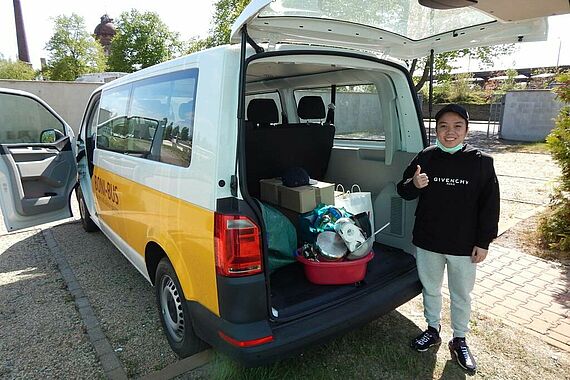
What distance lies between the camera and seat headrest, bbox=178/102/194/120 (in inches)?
90.5

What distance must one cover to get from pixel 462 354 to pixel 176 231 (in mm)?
2101

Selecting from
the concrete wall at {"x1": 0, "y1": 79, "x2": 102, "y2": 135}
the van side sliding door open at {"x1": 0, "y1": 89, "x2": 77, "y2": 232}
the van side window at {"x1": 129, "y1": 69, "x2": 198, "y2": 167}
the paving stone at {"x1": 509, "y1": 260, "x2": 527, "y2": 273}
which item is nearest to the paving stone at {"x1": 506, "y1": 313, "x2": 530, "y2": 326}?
the paving stone at {"x1": 509, "y1": 260, "x2": 527, "y2": 273}

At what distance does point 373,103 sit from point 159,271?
2444 mm

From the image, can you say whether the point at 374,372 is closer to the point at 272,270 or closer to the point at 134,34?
the point at 272,270

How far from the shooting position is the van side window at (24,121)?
16.0ft

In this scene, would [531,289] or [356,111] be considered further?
[356,111]

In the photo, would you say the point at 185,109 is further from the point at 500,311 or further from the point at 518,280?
the point at 518,280

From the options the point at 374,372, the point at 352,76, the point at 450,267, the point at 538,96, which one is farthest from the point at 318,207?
the point at 538,96

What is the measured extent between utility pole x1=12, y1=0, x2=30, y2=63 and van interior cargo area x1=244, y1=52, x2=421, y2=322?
44.4m

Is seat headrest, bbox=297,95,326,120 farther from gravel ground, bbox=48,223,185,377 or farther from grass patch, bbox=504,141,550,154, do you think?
grass patch, bbox=504,141,550,154

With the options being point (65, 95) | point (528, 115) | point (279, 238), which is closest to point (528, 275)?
point (279, 238)

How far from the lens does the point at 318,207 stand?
296cm

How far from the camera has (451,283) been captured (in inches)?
103

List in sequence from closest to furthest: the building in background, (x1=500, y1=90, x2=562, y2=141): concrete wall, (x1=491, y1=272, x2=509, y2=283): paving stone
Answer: (x1=491, y1=272, x2=509, y2=283): paving stone < (x1=500, y1=90, x2=562, y2=141): concrete wall < the building in background
